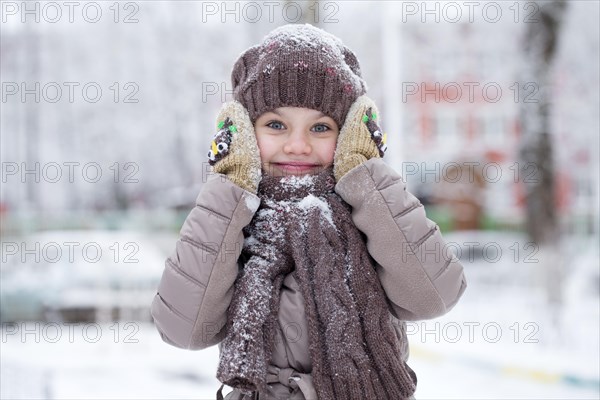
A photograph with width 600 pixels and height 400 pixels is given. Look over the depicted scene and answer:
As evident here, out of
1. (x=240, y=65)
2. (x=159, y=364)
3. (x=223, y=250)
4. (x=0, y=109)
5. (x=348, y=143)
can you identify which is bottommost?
(x=159, y=364)

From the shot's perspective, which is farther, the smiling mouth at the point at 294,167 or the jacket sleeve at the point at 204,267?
the smiling mouth at the point at 294,167

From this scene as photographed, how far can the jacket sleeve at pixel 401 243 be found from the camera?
75.4 inches

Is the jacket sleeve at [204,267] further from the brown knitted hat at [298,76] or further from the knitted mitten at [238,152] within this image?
the brown knitted hat at [298,76]

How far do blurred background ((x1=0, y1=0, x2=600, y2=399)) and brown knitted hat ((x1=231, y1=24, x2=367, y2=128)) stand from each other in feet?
2.16

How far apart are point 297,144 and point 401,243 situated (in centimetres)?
43

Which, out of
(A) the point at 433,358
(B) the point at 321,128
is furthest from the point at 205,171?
(A) the point at 433,358

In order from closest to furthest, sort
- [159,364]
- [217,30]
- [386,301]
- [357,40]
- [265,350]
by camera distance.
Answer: [265,350] → [386,301] → [159,364] → [357,40] → [217,30]

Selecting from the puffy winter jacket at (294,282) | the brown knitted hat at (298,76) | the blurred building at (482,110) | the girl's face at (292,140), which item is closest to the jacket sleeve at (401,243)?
the puffy winter jacket at (294,282)

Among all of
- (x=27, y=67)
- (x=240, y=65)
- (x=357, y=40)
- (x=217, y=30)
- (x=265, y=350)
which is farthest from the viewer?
(x=27, y=67)

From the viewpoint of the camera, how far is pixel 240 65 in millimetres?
2180

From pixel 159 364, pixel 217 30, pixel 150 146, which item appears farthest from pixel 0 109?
pixel 159 364

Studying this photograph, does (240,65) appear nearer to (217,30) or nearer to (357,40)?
(357,40)

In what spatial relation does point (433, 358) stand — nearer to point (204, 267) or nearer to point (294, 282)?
point (294, 282)

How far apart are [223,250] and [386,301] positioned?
0.52 m
